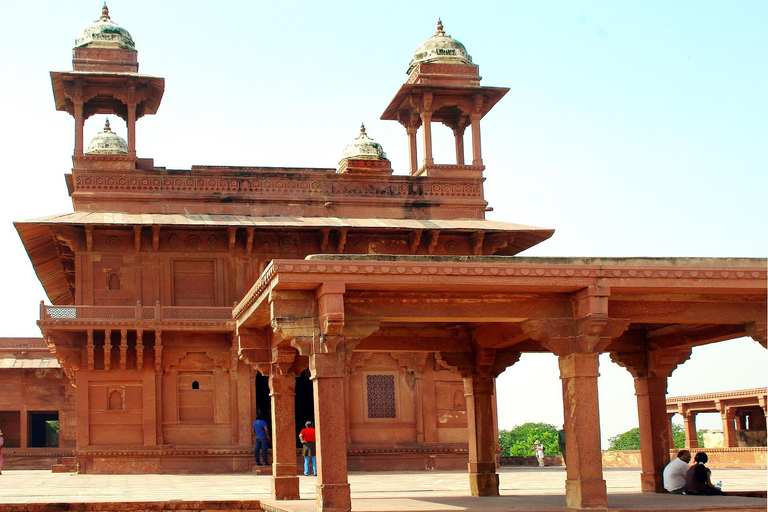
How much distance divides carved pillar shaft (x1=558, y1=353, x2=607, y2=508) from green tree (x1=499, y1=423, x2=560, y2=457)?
71.3 m

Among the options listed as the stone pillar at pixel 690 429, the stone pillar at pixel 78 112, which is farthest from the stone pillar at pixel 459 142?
the stone pillar at pixel 690 429

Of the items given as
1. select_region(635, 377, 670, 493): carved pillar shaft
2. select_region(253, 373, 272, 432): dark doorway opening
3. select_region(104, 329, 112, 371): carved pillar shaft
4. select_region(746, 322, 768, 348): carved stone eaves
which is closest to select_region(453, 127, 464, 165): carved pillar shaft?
select_region(253, 373, 272, 432): dark doorway opening

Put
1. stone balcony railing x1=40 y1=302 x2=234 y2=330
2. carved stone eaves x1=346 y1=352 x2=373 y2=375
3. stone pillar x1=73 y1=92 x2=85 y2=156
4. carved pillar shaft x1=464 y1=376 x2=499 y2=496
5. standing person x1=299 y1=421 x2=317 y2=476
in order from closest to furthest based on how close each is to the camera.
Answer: carved pillar shaft x1=464 y1=376 x2=499 y2=496, standing person x1=299 y1=421 x2=317 y2=476, stone balcony railing x1=40 y1=302 x2=234 y2=330, carved stone eaves x1=346 y1=352 x2=373 y2=375, stone pillar x1=73 y1=92 x2=85 y2=156

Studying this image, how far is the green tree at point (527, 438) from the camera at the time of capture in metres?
83.6

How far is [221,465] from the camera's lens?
2373cm

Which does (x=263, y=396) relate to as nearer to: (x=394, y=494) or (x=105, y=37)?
(x=105, y=37)

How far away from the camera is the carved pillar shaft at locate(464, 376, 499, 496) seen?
46.9ft

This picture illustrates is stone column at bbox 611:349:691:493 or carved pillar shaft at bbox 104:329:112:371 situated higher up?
carved pillar shaft at bbox 104:329:112:371

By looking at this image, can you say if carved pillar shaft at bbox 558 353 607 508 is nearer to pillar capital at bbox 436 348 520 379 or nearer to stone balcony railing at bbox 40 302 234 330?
→ pillar capital at bbox 436 348 520 379

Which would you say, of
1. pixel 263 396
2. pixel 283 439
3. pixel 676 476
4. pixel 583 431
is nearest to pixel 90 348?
pixel 263 396

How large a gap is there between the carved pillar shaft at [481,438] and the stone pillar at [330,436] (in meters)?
3.60

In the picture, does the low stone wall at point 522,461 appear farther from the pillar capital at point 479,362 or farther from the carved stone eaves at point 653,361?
the carved stone eaves at point 653,361

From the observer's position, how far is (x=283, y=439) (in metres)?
13.6

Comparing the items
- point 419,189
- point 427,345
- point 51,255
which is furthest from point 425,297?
point 51,255
